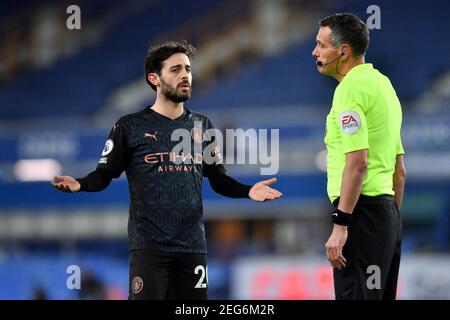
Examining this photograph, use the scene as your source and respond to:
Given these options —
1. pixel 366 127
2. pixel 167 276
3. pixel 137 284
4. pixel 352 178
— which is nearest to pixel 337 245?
pixel 352 178

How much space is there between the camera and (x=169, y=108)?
190 inches

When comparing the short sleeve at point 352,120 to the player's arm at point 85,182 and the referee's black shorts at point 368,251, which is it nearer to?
the referee's black shorts at point 368,251

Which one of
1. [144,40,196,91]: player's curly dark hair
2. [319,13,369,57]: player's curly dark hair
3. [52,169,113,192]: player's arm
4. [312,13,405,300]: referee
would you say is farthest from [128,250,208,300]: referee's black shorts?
[319,13,369,57]: player's curly dark hair

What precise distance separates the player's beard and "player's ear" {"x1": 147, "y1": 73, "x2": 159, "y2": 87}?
0.06 meters

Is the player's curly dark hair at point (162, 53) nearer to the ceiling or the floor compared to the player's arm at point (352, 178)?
nearer to the ceiling

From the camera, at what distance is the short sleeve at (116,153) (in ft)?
15.5

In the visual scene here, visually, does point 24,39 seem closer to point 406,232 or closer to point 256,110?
point 256,110

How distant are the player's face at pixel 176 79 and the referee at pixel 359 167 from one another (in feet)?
2.41

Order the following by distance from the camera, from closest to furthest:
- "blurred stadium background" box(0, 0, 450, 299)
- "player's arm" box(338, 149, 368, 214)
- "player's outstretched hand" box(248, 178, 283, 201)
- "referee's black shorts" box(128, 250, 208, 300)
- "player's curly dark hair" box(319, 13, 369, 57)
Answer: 1. "player's arm" box(338, 149, 368, 214)
2. "player's curly dark hair" box(319, 13, 369, 57)
3. "referee's black shorts" box(128, 250, 208, 300)
4. "player's outstretched hand" box(248, 178, 283, 201)
5. "blurred stadium background" box(0, 0, 450, 299)

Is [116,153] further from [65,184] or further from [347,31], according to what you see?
[347,31]

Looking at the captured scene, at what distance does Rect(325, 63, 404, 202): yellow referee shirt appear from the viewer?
4262mm

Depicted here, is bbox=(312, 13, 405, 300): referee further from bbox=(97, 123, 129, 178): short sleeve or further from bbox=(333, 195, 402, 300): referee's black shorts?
bbox=(97, 123, 129, 178): short sleeve

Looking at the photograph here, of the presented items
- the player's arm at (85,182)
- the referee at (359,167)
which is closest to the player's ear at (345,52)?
the referee at (359,167)

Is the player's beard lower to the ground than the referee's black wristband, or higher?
higher
